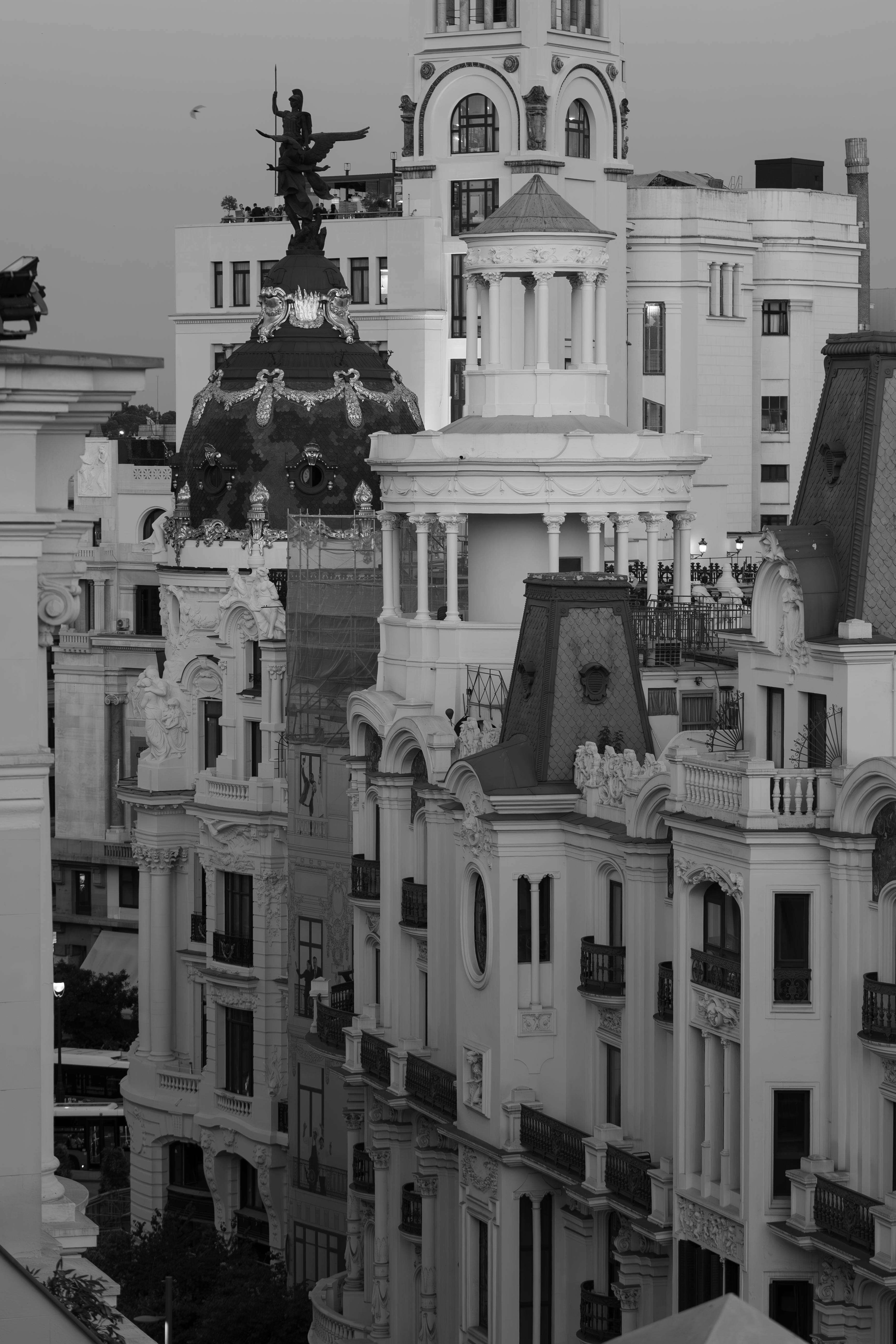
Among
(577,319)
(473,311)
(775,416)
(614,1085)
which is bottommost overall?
(614,1085)

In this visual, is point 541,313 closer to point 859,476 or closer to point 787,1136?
point 859,476

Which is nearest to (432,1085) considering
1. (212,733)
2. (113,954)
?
(212,733)

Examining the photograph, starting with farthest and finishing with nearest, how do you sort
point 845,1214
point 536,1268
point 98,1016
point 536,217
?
point 98,1016 < point 536,217 < point 536,1268 < point 845,1214

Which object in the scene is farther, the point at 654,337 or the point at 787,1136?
the point at 654,337

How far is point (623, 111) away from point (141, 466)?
3804 centimetres

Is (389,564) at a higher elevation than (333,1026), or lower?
higher

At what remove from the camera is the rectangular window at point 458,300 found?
4756 inches

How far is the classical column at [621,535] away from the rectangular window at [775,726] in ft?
47.9

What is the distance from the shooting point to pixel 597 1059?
64438mm

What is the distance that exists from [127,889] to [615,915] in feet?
285

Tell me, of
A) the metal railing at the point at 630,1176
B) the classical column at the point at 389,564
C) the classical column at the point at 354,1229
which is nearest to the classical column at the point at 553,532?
the classical column at the point at 389,564

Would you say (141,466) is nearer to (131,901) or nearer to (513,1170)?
(131,901)

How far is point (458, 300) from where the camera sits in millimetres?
122000

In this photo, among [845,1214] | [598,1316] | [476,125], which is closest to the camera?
[845,1214]
